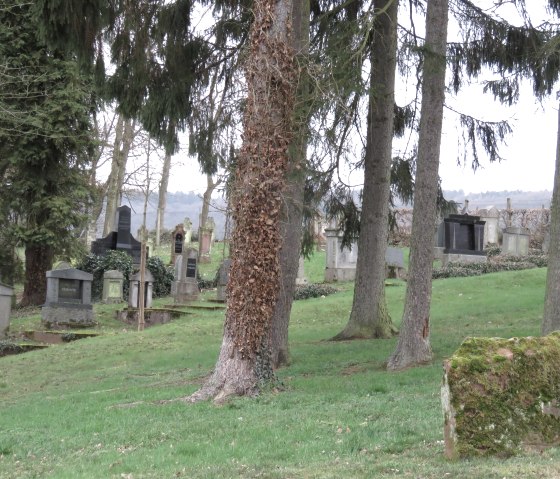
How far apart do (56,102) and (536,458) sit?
81.9 ft

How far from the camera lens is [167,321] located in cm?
2459

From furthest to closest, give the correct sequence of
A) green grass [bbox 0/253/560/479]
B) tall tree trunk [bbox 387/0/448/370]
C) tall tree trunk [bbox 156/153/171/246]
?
tall tree trunk [bbox 156/153/171/246], tall tree trunk [bbox 387/0/448/370], green grass [bbox 0/253/560/479]

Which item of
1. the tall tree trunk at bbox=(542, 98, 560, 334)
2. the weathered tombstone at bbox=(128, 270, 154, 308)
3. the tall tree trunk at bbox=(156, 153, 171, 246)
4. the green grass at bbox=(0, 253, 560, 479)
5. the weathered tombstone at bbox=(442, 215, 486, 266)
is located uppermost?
the tall tree trunk at bbox=(156, 153, 171, 246)

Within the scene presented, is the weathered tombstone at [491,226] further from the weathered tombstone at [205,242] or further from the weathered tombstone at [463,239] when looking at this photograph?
the weathered tombstone at [205,242]

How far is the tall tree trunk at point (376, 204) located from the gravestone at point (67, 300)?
35.4 feet

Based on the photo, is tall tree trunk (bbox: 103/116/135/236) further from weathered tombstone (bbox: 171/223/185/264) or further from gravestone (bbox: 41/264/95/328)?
gravestone (bbox: 41/264/95/328)

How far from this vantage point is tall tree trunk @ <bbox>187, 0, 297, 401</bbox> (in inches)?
401

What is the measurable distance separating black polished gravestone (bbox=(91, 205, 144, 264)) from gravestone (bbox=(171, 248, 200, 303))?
378 centimetres

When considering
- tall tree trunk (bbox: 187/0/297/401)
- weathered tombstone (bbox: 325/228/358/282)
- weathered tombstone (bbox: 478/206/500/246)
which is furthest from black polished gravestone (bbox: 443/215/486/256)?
tall tree trunk (bbox: 187/0/297/401)

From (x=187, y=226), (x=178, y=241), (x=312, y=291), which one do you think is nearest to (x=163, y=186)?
(x=187, y=226)

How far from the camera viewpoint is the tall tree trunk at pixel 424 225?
12.4 m

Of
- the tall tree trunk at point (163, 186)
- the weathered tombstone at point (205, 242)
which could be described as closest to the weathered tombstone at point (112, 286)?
the weathered tombstone at point (205, 242)

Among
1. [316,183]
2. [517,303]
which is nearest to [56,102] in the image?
[316,183]

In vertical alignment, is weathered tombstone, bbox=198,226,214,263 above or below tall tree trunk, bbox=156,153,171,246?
below
